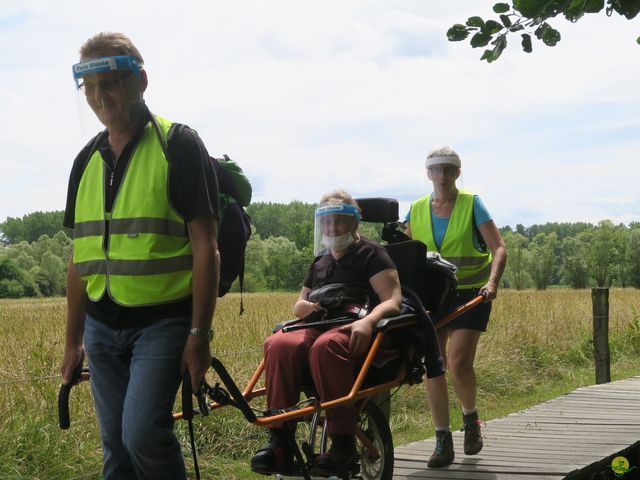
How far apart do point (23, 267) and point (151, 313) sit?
264ft

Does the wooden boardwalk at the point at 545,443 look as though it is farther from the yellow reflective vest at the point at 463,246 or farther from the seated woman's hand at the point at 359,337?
the seated woman's hand at the point at 359,337

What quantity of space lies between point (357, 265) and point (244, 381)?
3.41 metres

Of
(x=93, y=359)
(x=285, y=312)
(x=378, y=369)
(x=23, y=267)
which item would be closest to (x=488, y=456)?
(x=378, y=369)

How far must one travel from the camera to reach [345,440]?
15.1 feet

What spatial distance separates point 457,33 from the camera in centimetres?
379

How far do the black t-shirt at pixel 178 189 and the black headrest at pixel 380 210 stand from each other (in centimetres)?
249

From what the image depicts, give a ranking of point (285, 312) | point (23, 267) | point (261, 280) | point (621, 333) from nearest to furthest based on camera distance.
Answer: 1. point (285, 312)
2. point (621, 333)
3. point (23, 267)
4. point (261, 280)

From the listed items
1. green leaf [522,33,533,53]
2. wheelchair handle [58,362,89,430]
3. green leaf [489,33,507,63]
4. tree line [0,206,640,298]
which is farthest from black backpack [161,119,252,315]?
tree line [0,206,640,298]

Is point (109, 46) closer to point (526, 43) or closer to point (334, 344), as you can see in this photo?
point (526, 43)

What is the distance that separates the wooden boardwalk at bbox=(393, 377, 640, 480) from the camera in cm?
569

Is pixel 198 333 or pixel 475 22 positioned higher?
pixel 475 22

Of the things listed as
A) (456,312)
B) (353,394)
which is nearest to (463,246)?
(456,312)

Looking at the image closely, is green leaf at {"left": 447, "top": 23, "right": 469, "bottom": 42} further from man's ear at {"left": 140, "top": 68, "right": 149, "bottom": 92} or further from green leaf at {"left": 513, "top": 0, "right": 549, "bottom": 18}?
man's ear at {"left": 140, "top": 68, "right": 149, "bottom": 92}

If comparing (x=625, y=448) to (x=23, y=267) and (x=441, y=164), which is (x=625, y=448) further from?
(x=23, y=267)
